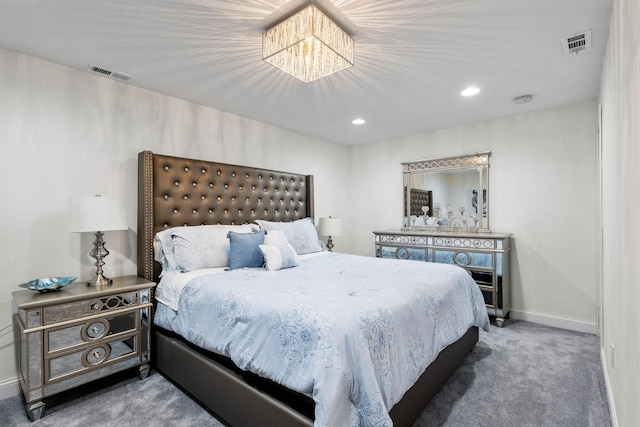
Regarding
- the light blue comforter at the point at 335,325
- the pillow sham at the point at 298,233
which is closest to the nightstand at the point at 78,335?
the light blue comforter at the point at 335,325

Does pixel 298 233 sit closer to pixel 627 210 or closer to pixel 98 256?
pixel 98 256

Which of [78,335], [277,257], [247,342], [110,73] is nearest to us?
[247,342]

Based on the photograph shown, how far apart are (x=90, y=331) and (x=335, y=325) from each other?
187cm

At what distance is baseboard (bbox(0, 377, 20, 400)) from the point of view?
7.18 feet

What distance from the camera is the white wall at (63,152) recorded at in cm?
224

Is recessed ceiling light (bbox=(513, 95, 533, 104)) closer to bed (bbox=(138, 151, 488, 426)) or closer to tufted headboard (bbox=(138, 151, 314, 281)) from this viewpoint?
bed (bbox=(138, 151, 488, 426))

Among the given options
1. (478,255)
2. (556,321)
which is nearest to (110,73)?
(478,255)

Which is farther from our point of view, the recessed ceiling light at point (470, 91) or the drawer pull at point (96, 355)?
the recessed ceiling light at point (470, 91)

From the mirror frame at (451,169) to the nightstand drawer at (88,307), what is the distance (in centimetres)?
347

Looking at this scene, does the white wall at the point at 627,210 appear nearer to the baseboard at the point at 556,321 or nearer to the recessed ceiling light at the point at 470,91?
the recessed ceiling light at the point at 470,91

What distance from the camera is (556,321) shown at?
3473mm

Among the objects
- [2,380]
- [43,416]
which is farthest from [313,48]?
[2,380]

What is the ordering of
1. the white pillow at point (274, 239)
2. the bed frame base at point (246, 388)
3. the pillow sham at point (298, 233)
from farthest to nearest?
the pillow sham at point (298, 233)
the white pillow at point (274, 239)
the bed frame base at point (246, 388)

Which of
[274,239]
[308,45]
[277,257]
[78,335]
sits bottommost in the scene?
[78,335]
